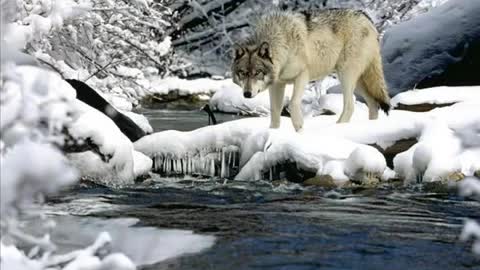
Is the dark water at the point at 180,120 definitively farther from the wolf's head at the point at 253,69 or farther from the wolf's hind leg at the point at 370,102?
the wolf's head at the point at 253,69

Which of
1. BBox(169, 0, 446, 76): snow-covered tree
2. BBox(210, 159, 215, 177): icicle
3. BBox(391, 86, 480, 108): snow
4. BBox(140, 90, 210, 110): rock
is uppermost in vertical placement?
BBox(169, 0, 446, 76): snow-covered tree

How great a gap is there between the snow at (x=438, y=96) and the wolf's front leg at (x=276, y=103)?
227 cm

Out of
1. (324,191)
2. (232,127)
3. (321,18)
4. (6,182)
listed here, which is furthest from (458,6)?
(6,182)

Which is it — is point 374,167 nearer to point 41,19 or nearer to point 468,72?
point 41,19

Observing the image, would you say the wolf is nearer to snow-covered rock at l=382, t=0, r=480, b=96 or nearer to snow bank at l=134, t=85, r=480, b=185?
snow bank at l=134, t=85, r=480, b=185

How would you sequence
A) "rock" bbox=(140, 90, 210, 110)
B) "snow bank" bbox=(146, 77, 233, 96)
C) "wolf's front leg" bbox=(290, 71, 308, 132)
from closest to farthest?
"wolf's front leg" bbox=(290, 71, 308, 132)
"rock" bbox=(140, 90, 210, 110)
"snow bank" bbox=(146, 77, 233, 96)

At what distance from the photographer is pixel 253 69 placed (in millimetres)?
9141

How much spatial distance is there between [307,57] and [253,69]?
0.86 meters

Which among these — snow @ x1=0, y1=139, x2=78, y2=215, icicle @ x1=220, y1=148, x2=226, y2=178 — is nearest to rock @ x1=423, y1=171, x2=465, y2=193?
icicle @ x1=220, y1=148, x2=226, y2=178

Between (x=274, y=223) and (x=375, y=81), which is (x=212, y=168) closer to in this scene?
(x=375, y=81)

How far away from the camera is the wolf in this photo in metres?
9.21

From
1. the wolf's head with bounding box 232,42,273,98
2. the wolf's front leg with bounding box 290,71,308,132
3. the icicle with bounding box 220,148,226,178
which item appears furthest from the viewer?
the wolf's front leg with bounding box 290,71,308,132

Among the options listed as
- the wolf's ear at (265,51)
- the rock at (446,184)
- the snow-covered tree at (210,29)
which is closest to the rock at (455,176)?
the rock at (446,184)

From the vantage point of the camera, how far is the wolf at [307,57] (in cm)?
921
